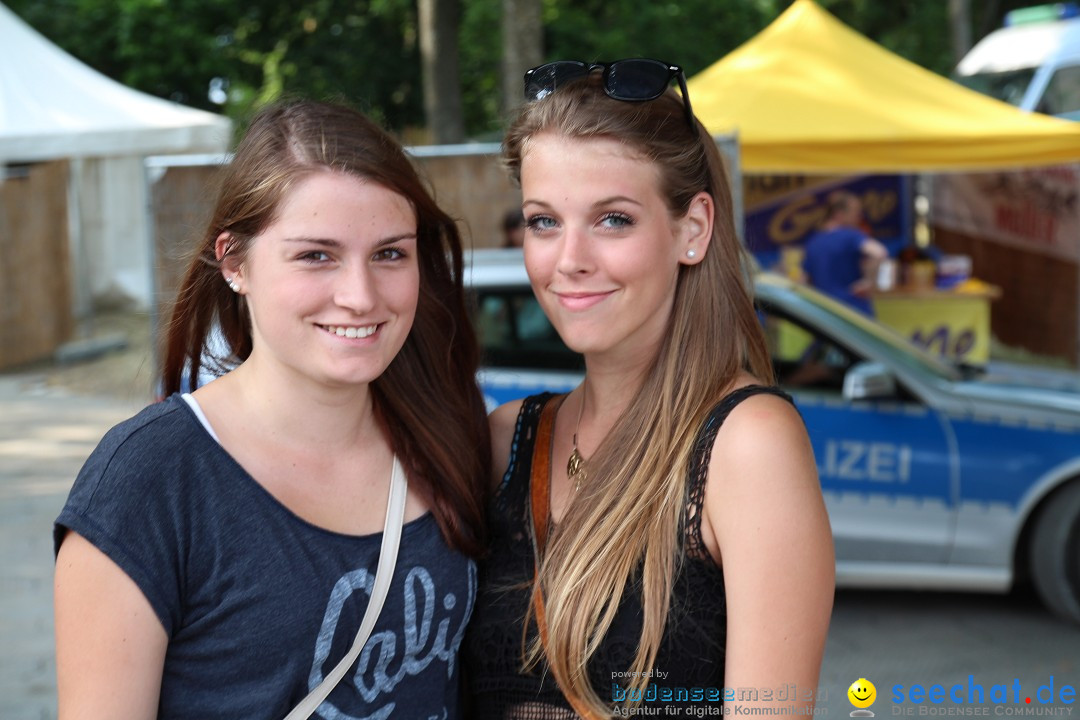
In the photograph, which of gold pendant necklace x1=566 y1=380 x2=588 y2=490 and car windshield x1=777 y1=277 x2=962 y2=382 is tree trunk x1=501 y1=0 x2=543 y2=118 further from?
gold pendant necklace x1=566 y1=380 x2=588 y2=490

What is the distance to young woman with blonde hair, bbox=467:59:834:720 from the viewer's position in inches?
73.8

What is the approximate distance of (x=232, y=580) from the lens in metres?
1.81

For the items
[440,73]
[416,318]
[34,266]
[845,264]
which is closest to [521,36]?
[845,264]

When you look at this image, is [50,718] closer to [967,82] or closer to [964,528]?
[964,528]

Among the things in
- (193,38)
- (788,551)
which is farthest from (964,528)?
(193,38)

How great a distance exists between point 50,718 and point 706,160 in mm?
3677

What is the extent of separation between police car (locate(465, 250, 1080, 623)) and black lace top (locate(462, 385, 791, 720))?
3019 millimetres

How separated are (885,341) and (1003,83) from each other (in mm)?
8424

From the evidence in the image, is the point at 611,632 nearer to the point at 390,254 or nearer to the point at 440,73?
the point at 390,254

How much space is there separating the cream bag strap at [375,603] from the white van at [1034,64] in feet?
37.0

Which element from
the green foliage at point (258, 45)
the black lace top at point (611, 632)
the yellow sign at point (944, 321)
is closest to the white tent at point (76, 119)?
the green foliage at point (258, 45)

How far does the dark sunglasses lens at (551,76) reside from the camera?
2.20m

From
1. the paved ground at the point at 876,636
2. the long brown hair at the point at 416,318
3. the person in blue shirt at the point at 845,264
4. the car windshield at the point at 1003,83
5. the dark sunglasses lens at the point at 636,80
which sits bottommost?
the paved ground at the point at 876,636

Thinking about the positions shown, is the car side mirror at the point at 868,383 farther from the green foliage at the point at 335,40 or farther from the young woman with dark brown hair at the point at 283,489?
the green foliage at the point at 335,40
